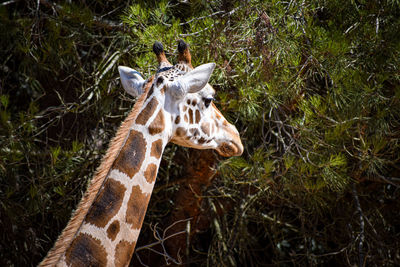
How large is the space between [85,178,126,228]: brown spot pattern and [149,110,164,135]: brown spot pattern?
213 mm

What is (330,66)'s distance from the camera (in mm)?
1989

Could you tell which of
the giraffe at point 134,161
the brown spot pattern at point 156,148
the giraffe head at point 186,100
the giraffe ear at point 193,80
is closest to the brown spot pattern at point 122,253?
the giraffe at point 134,161

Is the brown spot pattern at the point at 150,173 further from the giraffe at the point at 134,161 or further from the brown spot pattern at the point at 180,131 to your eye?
the brown spot pattern at the point at 180,131

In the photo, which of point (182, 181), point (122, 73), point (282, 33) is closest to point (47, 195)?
point (182, 181)

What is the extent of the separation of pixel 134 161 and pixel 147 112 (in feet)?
0.56

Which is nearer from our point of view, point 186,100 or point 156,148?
point 156,148

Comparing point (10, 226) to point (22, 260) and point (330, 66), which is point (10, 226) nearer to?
point (22, 260)

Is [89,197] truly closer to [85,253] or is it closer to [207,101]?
[85,253]

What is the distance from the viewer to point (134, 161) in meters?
1.43

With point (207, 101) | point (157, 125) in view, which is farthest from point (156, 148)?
point (207, 101)

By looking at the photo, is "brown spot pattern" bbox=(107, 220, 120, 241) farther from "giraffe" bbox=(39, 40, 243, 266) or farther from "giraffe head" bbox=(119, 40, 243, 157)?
"giraffe head" bbox=(119, 40, 243, 157)

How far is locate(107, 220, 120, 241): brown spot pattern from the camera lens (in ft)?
4.42

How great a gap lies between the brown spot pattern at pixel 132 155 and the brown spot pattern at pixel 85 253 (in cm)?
23

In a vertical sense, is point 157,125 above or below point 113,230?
above
